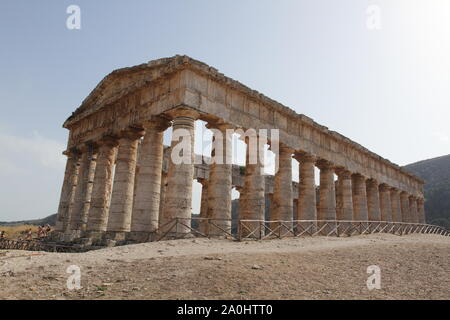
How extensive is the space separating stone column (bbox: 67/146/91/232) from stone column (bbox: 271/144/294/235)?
12.4m

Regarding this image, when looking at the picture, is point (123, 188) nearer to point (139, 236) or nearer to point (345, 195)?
point (139, 236)

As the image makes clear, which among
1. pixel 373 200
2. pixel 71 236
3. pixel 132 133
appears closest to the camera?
pixel 132 133

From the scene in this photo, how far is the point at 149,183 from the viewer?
17.1 meters

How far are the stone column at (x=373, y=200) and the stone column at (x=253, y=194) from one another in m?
16.8

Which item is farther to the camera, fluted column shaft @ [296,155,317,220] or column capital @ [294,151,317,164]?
column capital @ [294,151,317,164]

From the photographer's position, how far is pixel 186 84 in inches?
631

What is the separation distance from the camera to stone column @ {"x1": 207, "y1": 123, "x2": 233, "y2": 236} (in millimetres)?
16859

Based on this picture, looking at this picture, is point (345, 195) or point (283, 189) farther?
point (345, 195)

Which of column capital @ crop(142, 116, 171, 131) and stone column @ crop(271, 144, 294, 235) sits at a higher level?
column capital @ crop(142, 116, 171, 131)

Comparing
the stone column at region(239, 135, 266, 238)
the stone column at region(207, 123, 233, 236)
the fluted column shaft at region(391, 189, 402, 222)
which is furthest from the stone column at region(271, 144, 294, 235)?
the fluted column shaft at region(391, 189, 402, 222)

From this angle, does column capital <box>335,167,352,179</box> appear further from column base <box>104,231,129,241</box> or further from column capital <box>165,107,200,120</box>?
column base <box>104,231,129,241</box>

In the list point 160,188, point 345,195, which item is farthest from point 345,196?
point 160,188

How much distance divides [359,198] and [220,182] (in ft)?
55.4

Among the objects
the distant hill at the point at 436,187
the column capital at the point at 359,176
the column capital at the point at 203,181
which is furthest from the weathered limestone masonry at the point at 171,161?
the distant hill at the point at 436,187
